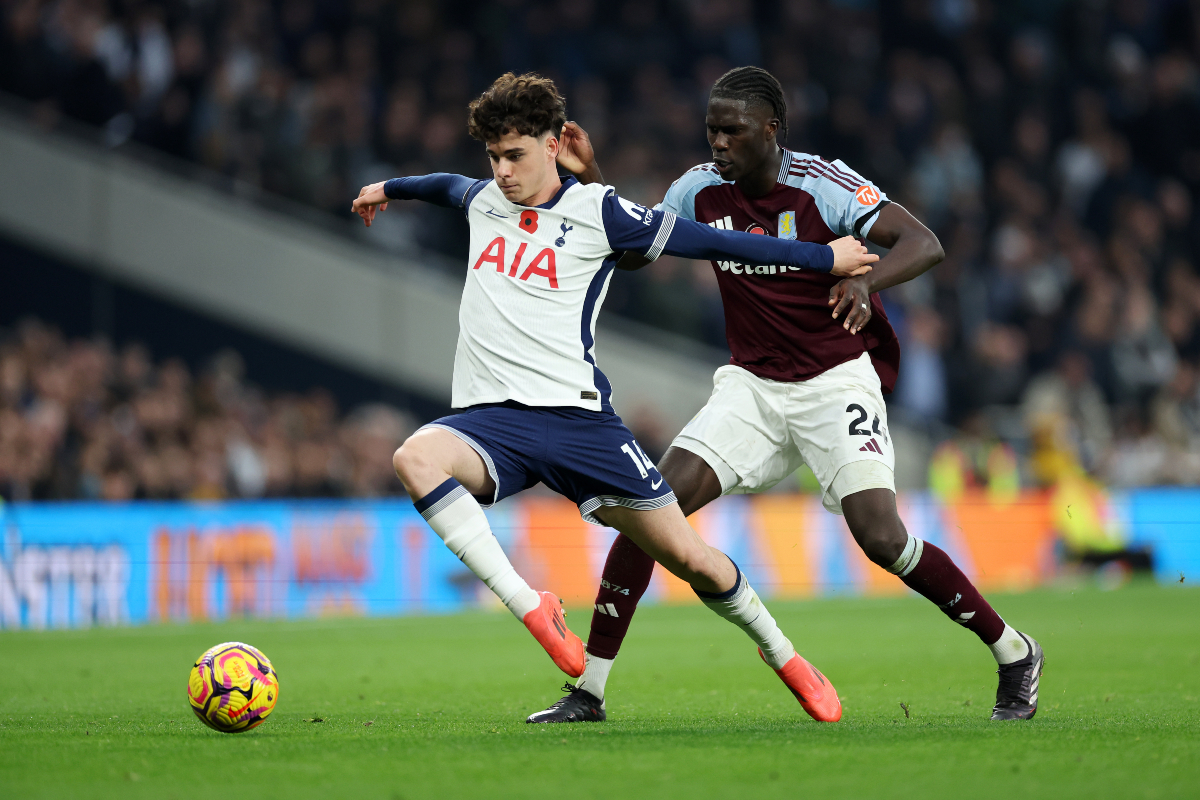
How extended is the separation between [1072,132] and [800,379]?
14.7 metres

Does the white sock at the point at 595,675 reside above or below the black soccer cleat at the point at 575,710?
above

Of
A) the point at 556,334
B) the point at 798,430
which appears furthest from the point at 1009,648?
the point at 556,334

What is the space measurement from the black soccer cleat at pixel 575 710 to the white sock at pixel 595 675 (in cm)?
2

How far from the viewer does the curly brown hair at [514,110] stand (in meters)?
5.15

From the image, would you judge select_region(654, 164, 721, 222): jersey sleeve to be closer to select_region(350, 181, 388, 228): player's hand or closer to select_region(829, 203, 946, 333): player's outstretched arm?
select_region(829, 203, 946, 333): player's outstretched arm

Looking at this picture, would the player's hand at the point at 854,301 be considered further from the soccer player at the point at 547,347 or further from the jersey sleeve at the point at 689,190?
the jersey sleeve at the point at 689,190

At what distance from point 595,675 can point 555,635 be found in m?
0.86

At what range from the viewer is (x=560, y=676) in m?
7.89

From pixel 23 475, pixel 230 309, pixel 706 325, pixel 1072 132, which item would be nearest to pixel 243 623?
pixel 23 475

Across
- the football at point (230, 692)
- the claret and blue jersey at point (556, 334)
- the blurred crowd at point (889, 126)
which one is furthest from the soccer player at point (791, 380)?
the blurred crowd at point (889, 126)

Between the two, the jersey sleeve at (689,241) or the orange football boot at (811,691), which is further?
the orange football boot at (811,691)

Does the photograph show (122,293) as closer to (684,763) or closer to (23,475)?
(23,475)

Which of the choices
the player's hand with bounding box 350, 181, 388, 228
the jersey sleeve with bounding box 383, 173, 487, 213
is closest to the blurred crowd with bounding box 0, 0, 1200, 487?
the player's hand with bounding box 350, 181, 388, 228

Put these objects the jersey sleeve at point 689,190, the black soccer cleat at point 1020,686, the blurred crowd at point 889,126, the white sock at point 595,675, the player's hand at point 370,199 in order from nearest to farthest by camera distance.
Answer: the black soccer cleat at point 1020,686 < the white sock at point 595,675 < the player's hand at point 370,199 < the jersey sleeve at point 689,190 < the blurred crowd at point 889,126
